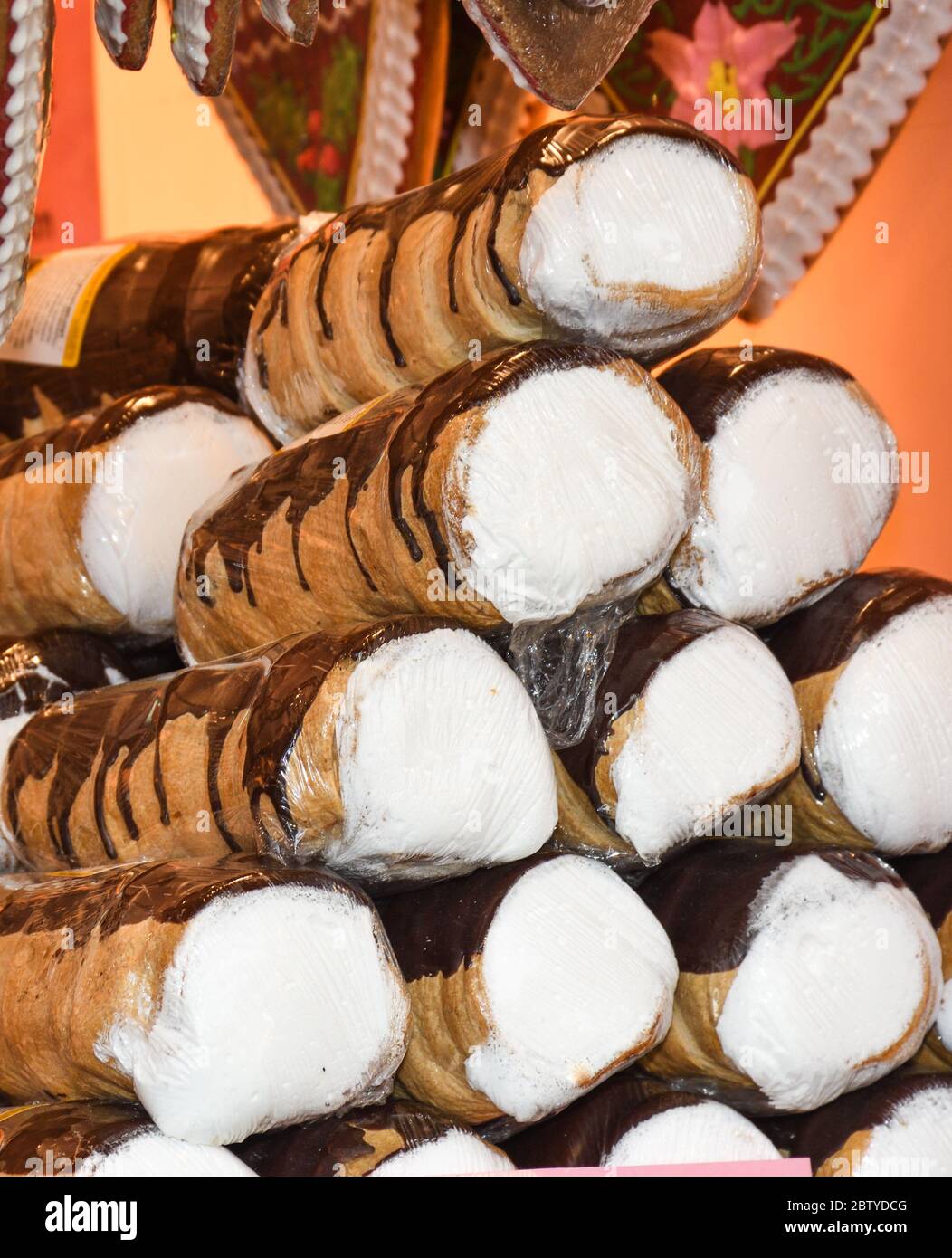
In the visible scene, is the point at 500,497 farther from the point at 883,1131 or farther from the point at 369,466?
the point at 883,1131

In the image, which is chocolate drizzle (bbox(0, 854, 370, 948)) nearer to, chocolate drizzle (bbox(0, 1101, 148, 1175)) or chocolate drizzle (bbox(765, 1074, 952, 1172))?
chocolate drizzle (bbox(0, 1101, 148, 1175))

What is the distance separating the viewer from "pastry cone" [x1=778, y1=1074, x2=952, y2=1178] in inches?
42.2

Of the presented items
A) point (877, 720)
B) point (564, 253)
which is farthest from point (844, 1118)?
→ point (564, 253)

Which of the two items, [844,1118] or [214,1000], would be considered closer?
[214,1000]

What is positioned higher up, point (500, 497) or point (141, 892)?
point (500, 497)

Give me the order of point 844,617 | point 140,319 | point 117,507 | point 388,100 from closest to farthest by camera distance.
Answer: point 844,617
point 117,507
point 140,319
point 388,100

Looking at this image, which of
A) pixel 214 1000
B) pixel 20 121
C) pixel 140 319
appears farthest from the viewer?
pixel 140 319

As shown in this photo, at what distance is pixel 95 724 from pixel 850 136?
3.82 ft

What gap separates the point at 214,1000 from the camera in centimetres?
84

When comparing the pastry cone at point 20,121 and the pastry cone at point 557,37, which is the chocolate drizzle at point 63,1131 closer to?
the pastry cone at point 20,121

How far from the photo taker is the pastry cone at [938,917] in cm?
118

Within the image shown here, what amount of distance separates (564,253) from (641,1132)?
59 cm

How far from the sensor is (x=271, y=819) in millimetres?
940
